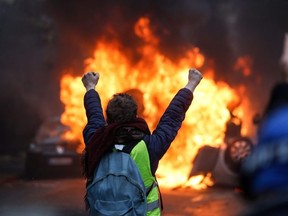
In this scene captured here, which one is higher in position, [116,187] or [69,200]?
[69,200]

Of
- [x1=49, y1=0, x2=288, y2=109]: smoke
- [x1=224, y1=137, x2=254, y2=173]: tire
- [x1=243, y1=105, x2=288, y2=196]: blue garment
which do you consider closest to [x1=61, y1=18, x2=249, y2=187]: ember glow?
[x1=49, y1=0, x2=288, y2=109]: smoke

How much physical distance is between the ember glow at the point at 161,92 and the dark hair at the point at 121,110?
9.63 meters

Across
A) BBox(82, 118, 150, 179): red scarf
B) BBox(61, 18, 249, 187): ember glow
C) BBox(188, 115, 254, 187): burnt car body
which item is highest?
BBox(61, 18, 249, 187): ember glow

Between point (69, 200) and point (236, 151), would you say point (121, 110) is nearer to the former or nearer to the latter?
point (69, 200)

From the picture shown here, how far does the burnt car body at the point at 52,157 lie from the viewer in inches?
527

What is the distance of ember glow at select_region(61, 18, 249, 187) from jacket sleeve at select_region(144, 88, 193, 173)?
372 inches

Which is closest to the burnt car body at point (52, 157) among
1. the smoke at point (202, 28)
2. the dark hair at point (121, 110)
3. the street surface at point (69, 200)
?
the street surface at point (69, 200)

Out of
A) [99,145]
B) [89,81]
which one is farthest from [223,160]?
[99,145]

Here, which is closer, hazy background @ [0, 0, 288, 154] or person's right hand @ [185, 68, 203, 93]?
person's right hand @ [185, 68, 203, 93]

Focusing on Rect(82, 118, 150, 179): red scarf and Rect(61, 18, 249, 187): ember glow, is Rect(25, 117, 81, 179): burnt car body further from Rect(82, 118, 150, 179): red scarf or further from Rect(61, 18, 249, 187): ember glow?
Rect(82, 118, 150, 179): red scarf

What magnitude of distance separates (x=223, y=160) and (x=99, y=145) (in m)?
9.30

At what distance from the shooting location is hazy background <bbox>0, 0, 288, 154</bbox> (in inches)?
666

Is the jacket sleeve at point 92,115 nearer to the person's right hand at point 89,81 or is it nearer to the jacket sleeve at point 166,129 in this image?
the person's right hand at point 89,81

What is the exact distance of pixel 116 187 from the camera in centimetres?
321
